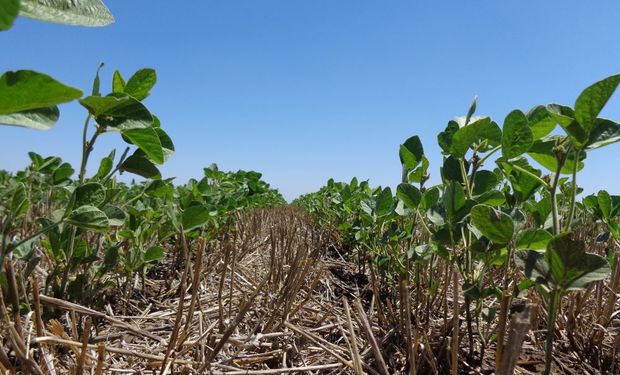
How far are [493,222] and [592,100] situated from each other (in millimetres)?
264

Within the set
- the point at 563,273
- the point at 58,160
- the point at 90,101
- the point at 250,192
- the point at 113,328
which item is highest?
the point at 250,192

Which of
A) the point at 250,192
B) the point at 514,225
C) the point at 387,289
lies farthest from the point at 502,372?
the point at 250,192

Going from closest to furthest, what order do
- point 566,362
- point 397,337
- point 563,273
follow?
1. point 563,273
2. point 566,362
3. point 397,337

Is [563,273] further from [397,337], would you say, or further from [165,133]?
[165,133]

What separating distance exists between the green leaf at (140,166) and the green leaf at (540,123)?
0.87m

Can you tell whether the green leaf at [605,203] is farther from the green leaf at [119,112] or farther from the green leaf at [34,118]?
the green leaf at [34,118]

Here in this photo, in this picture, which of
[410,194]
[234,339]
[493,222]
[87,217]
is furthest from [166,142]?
[493,222]

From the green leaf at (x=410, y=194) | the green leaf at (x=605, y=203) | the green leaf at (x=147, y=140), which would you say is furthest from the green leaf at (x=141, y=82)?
the green leaf at (x=605, y=203)

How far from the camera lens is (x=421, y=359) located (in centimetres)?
112

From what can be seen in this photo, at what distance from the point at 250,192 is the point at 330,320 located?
3.63 meters

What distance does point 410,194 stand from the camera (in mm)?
1212

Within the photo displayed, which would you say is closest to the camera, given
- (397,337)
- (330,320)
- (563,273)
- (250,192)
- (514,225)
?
(563,273)

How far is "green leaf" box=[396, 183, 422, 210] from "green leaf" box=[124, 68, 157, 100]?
693 millimetres

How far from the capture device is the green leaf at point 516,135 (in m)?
0.88
